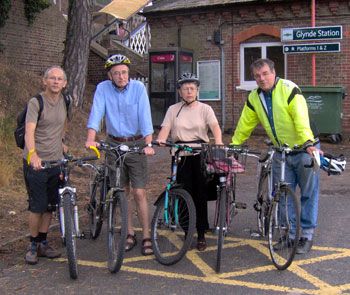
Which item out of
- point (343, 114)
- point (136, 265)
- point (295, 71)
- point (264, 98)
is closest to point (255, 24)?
point (295, 71)

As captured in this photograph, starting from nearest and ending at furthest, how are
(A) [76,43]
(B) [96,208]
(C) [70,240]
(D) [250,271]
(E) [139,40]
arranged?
1. (C) [70,240]
2. (D) [250,271]
3. (B) [96,208]
4. (A) [76,43]
5. (E) [139,40]

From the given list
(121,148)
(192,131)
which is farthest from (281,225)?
(121,148)

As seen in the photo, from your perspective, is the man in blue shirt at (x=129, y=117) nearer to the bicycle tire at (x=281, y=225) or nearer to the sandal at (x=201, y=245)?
the sandal at (x=201, y=245)

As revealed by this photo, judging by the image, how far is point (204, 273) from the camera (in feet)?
15.4

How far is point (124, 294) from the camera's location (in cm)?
428

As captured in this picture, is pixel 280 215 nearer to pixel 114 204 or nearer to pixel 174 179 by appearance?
pixel 174 179

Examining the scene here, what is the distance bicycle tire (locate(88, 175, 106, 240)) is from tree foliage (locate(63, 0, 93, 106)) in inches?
287

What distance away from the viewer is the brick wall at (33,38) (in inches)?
653

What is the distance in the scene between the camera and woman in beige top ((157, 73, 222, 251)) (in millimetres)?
5297

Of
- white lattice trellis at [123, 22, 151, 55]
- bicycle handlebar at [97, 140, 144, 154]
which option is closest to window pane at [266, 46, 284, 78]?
white lattice trellis at [123, 22, 151, 55]

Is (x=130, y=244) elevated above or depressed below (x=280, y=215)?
below

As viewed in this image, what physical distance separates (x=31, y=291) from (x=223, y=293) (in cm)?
165

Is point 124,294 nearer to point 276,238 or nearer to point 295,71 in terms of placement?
point 276,238

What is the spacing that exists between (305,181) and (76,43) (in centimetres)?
875
